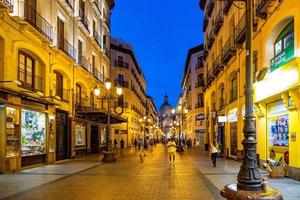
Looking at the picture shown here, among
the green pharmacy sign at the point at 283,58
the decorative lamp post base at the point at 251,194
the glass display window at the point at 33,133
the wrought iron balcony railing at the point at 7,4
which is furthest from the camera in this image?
the glass display window at the point at 33,133

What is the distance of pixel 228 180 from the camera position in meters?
16.6

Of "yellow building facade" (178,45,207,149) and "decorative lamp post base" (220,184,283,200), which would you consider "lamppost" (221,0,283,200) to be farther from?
"yellow building facade" (178,45,207,149)

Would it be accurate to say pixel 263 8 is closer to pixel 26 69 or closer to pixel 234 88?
pixel 234 88

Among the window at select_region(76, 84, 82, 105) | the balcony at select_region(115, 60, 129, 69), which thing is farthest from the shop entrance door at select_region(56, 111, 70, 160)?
the balcony at select_region(115, 60, 129, 69)

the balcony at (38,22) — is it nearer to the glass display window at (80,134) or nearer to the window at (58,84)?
the window at (58,84)

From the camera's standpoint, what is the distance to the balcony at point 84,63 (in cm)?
3431

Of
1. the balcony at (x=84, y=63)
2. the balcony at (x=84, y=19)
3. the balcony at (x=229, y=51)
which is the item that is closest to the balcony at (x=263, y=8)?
the balcony at (x=229, y=51)

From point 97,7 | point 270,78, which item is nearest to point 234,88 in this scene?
point 270,78

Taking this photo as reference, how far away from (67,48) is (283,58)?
55.8 feet

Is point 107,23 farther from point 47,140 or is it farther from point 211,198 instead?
point 211,198

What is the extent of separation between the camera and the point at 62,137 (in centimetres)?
3023

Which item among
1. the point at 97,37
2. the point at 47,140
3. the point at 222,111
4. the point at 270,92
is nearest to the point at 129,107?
the point at 97,37

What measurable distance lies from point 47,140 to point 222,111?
1620 centimetres

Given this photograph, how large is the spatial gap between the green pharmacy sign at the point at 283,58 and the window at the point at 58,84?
15.3 m
